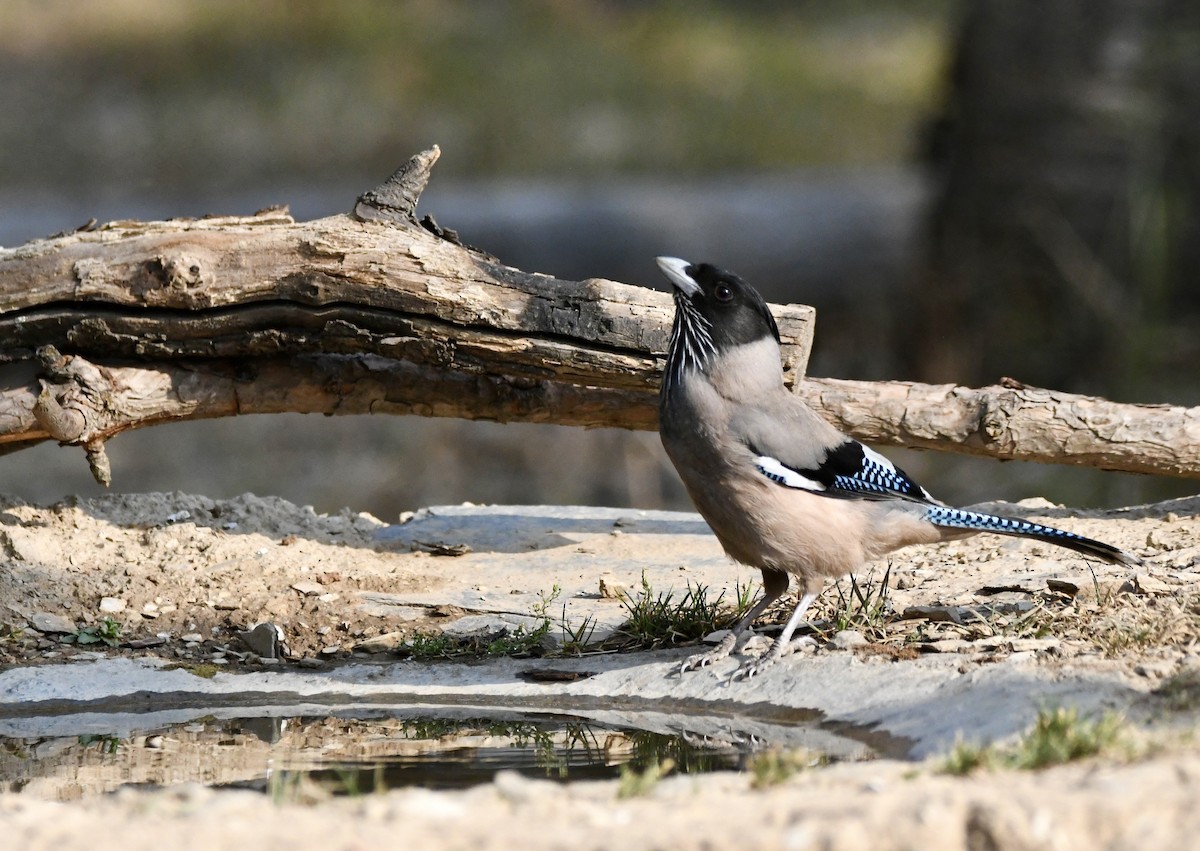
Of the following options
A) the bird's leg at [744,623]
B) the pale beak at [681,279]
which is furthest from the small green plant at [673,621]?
the pale beak at [681,279]

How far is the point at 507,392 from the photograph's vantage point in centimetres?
666

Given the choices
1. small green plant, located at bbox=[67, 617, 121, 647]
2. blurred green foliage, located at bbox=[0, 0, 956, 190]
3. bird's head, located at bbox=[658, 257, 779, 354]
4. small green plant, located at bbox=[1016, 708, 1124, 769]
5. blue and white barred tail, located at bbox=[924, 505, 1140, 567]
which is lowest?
small green plant, located at bbox=[67, 617, 121, 647]

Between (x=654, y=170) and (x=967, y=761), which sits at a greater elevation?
(x=654, y=170)

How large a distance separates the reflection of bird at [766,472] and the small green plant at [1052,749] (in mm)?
1522

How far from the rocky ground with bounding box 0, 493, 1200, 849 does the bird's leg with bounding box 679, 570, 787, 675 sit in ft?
0.32

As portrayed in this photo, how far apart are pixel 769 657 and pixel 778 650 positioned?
5cm

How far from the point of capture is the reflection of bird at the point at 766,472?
555 cm

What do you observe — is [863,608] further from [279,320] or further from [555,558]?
[279,320]

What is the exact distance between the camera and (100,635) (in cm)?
602

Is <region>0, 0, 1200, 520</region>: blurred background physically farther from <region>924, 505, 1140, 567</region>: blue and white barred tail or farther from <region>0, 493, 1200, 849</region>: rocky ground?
<region>924, 505, 1140, 567</region>: blue and white barred tail

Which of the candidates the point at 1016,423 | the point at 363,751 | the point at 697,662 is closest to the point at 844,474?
the point at 697,662

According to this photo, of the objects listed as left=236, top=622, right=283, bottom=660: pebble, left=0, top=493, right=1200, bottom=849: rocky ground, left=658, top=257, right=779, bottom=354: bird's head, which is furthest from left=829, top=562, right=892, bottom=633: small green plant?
left=236, top=622, right=283, bottom=660: pebble

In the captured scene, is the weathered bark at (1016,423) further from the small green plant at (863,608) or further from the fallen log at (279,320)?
the small green plant at (863,608)

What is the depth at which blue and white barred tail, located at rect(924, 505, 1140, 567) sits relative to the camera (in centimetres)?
563
